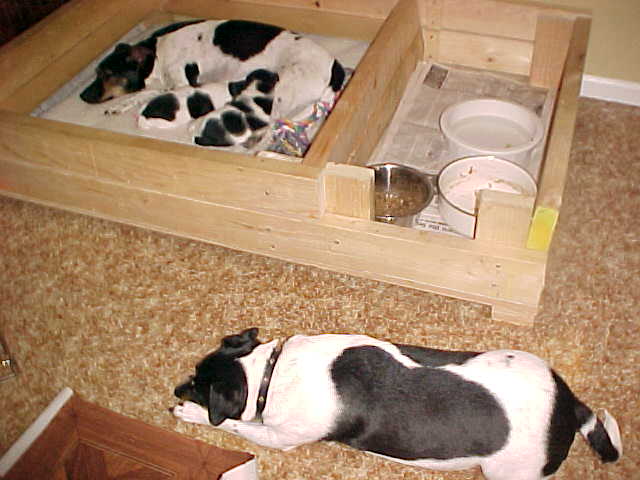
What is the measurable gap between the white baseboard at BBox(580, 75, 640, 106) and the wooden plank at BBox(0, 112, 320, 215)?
1355mm

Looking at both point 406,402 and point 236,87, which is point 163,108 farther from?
point 406,402

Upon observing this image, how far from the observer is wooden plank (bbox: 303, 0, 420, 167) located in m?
1.86

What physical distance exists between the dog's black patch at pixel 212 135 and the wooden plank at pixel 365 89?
483 millimetres

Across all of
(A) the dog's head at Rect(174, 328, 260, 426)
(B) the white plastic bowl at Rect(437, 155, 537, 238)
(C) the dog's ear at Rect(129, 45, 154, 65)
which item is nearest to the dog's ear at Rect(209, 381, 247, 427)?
(A) the dog's head at Rect(174, 328, 260, 426)

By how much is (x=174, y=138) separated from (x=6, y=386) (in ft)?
3.21

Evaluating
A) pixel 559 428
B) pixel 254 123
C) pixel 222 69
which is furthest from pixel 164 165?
pixel 559 428

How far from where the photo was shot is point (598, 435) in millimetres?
1449

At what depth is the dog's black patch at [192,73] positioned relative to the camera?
2631mm

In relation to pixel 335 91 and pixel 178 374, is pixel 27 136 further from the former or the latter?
pixel 335 91

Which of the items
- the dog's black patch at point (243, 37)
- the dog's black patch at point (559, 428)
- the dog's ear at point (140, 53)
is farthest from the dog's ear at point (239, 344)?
the dog's ear at point (140, 53)

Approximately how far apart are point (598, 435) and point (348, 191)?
813 millimetres

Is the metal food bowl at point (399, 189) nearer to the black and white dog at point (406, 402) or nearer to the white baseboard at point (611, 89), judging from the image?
the black and white dog at point (406, 402)

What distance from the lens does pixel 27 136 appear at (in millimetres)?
2027

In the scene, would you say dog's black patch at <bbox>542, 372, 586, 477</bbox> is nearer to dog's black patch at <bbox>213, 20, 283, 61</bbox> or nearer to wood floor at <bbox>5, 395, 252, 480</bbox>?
wood floor at <bbox>5, 395, 252, 480</bbox>
